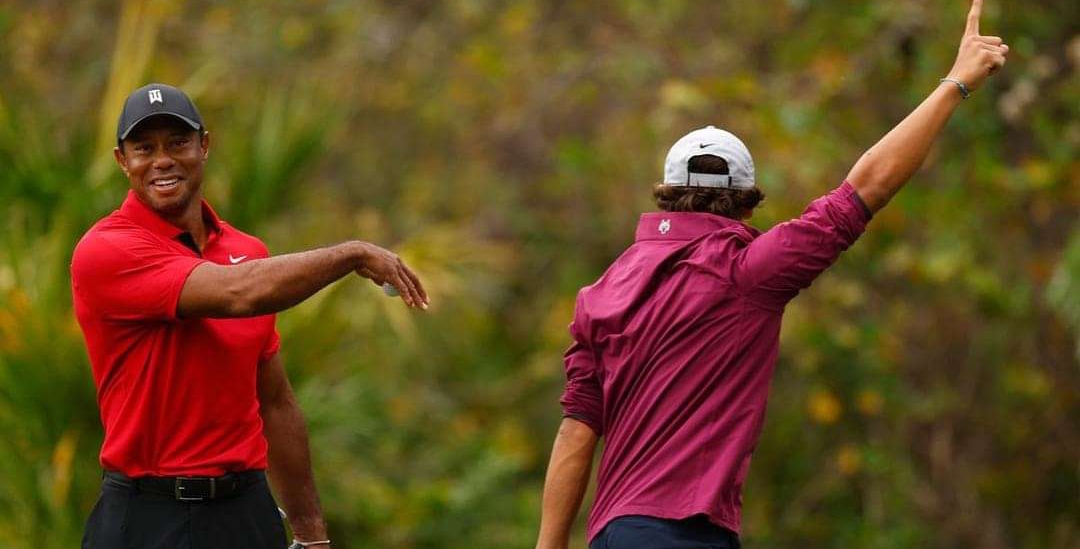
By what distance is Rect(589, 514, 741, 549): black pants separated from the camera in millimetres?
4934

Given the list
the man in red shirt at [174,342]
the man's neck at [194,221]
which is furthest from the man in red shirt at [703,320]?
the man's neck at [194,221]

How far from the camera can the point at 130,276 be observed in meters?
5.16

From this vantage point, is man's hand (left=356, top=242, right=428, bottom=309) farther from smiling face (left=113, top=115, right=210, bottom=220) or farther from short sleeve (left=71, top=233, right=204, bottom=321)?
smiling face (left=113, top=115, right=210, bottom=220)

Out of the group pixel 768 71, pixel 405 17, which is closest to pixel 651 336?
pixel 768 71

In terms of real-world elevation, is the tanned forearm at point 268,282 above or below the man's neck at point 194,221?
below

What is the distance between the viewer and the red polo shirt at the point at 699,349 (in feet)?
16.1

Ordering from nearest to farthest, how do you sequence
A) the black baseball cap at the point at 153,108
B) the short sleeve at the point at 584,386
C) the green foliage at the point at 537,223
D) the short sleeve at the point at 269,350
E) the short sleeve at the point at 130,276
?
1. the short sleeve at the point at 130,276
2. the short sleeve at the point at 584,386
3. the black baseball cap at the point at 153,108
4. the short sleeve at the point at 269,350
5. the green foliage at the point at 537,223

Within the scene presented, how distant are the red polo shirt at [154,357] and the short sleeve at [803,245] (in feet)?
4.98

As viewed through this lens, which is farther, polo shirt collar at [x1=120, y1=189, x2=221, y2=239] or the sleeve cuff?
polo shirt collar at [x1=120, y1=189, x2=221, y2=239]

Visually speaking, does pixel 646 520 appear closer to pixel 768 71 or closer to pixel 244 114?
pixel 244 114

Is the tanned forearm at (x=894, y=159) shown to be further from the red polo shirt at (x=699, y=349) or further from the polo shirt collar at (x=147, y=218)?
the polo shirt collar at (x=147, y=218)

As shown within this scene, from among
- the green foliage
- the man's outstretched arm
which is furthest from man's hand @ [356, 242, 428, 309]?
the green foliage

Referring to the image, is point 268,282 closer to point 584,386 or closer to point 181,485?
point 181,485

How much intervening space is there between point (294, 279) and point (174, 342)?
475 mm
